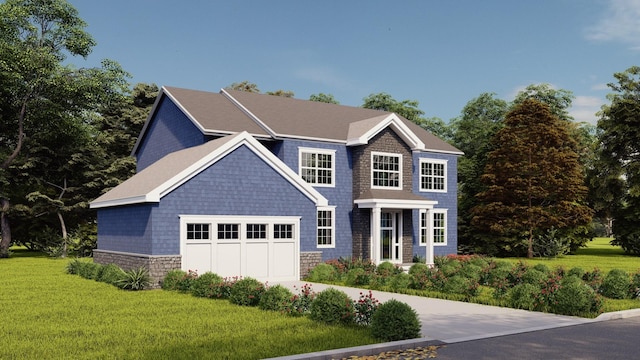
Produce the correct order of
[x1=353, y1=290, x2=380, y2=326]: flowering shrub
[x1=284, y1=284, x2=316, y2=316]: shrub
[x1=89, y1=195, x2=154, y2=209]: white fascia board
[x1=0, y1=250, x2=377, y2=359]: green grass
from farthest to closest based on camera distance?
[x1=89, y1=195, x2=154, y2=209]: white fascia board → [x1=284, y1=284, x2=316, y2=316]: shrub → [x1=353, y1=290, x2=380, y2=326]: flowering shrub → [x1=0, y1=250, x2=377, y2=359]: green grass

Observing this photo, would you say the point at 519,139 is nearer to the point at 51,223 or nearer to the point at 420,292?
the point at 420,292

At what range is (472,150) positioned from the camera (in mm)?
65375

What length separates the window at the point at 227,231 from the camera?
23.2m

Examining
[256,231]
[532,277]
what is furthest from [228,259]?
[532,277]

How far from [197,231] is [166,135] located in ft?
40.9

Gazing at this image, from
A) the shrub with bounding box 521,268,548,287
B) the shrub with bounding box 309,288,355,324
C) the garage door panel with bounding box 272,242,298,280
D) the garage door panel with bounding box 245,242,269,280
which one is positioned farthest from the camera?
the garage door panel with bounding box 272,242,298,280

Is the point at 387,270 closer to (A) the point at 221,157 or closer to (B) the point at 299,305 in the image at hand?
(A) the point at 221,157

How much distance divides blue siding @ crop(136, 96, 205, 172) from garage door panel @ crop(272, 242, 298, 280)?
7.89 m

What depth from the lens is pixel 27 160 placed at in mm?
44469

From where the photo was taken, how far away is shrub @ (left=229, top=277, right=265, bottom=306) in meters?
16.4

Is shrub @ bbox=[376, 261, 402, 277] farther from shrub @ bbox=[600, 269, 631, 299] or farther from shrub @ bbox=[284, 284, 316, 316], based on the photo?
shrub @ bbox=[284, 284, 316, 316]

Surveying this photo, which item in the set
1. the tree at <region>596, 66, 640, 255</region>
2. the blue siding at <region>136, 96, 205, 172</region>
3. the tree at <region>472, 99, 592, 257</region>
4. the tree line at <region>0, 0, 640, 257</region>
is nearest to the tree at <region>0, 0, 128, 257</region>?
the tree line at <region>0, 0, 640, 257</region>

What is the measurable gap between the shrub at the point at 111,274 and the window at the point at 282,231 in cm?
598

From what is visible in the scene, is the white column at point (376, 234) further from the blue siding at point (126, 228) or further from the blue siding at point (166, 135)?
the blue siding at point (126, 228)
